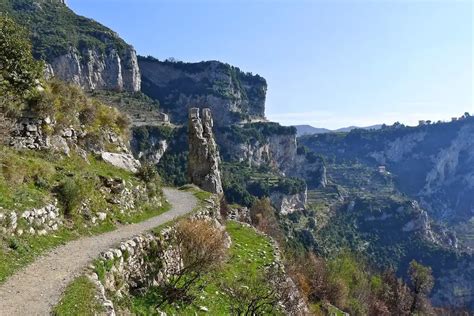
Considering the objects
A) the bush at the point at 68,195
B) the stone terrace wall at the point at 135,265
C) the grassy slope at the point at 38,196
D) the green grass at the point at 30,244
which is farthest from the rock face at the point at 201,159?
the bush at the point at 68,195

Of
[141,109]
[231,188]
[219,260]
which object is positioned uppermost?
[141,109]

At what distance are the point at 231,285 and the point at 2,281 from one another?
11734 mm

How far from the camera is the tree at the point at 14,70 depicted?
21.7m

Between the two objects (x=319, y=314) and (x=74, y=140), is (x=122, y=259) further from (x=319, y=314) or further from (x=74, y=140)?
(x=319, y=314)

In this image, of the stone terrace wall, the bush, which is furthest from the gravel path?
the bush

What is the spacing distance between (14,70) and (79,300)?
1524cm

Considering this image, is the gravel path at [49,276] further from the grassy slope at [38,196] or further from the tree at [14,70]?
the tree at [14,70]

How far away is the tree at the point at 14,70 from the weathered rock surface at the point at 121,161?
7806 millimetres

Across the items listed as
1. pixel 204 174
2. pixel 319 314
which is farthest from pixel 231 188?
pixel 319 314

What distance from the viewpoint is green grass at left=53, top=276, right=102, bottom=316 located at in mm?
11109

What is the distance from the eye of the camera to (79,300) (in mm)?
11750

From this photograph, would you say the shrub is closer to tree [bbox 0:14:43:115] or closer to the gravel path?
the gravel path

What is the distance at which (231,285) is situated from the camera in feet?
70.3

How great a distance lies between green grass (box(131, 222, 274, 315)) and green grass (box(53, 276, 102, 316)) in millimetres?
2795
